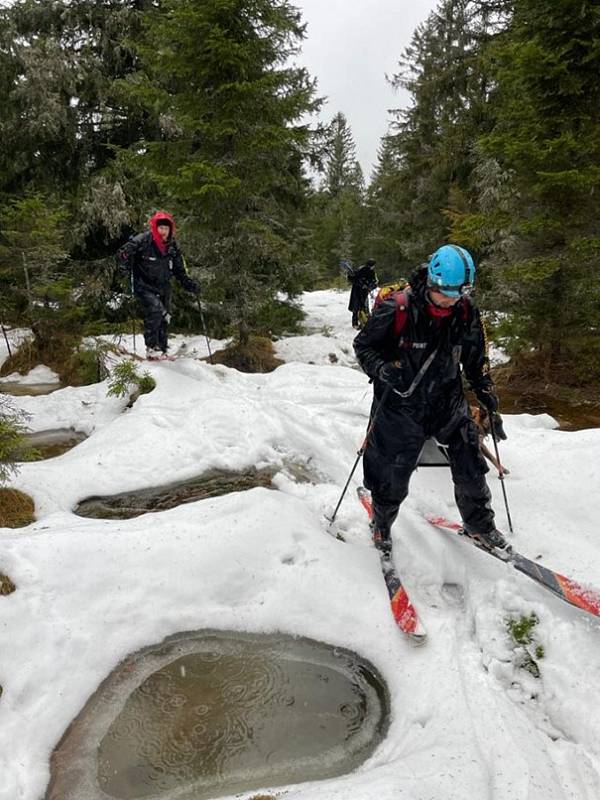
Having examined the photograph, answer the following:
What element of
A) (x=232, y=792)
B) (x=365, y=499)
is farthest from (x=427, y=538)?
(x=232, y=792)

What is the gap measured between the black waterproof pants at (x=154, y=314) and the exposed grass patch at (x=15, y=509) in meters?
4.27

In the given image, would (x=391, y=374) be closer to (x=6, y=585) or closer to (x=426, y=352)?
(x=426, y=352)

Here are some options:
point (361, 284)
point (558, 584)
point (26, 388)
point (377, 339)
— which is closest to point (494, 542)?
point (558, 584)

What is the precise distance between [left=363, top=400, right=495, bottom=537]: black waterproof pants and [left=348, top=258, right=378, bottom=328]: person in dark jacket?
12289 mm

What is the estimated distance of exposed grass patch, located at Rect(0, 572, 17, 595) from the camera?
3.85 metres

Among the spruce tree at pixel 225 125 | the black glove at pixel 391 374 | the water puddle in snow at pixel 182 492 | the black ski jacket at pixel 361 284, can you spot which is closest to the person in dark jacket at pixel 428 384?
the black glove at pixel 391 374

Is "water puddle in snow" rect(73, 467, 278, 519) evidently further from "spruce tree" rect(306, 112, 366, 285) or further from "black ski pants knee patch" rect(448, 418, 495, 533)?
"spruce tree" rect(306, 112, 366, 285)

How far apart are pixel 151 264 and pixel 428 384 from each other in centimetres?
618

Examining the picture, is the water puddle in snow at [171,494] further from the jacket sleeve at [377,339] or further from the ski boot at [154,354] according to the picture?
the ski boot at [154,354]

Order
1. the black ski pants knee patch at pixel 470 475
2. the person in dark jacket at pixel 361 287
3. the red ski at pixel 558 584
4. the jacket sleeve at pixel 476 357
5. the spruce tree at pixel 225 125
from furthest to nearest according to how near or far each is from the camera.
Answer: the person in dark jacket at pixel 361 287 < the spruce tree at pixel 225 125 < the black ski pants knee patch at pixel 470 475 < the jacket sleeve at pixel 476 357 < the red ski at pixel 558 584

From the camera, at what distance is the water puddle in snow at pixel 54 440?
23.4 feet

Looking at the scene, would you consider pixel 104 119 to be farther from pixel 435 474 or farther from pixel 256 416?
pixel 435 474

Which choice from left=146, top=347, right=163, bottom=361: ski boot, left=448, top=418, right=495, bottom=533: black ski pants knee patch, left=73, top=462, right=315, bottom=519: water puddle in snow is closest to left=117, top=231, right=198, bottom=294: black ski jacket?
left=146, top=347, right=163, bottom=361: ski boot

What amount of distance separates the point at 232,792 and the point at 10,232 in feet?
34.8
